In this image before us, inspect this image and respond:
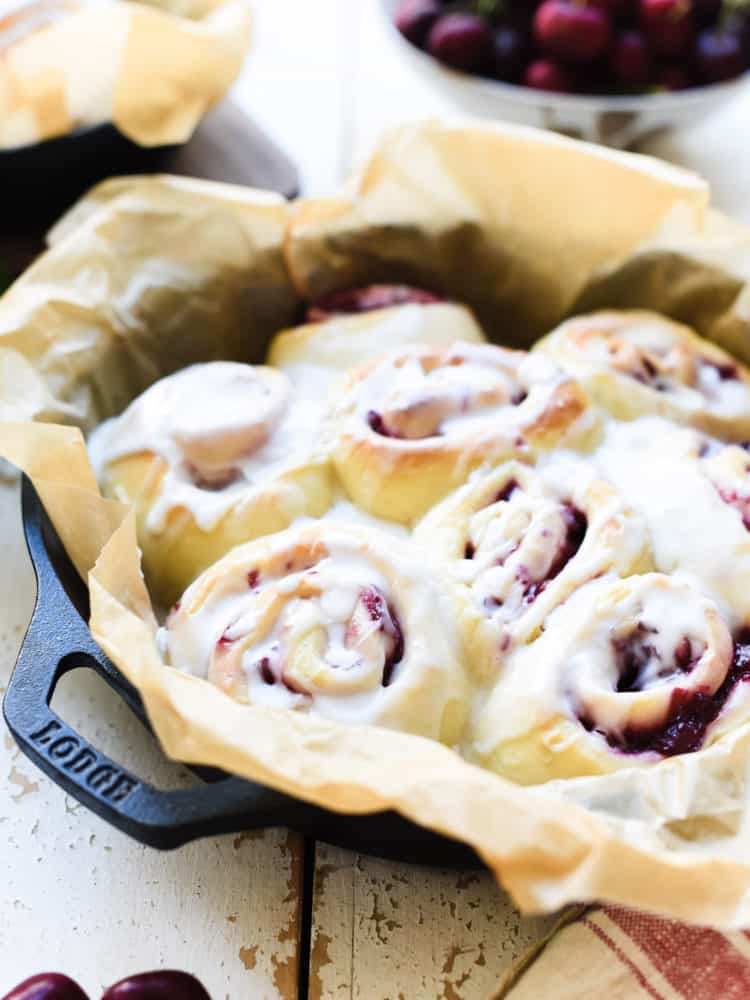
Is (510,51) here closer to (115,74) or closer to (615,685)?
(115,74)

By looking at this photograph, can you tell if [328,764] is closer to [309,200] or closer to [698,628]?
[698,628]

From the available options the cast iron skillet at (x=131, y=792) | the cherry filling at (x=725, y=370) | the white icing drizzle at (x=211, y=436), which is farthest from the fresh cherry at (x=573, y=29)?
the cast iron skillet at (x=131, y=792)

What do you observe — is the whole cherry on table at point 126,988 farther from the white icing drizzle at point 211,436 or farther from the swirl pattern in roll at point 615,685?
the white icing drizzle at point 211,436

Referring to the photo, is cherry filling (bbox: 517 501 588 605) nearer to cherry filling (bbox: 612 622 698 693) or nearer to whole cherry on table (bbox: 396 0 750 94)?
cherry filling (bbox: 612 622 698 693)

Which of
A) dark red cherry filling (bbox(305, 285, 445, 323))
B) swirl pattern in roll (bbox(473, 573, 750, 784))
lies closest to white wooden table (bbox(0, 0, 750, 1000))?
swirl pattern in roll (bbox(473, 573, 750, 784))

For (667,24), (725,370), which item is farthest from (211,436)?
(667,24)
